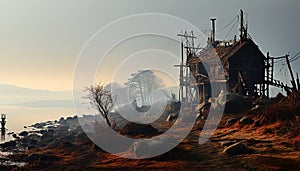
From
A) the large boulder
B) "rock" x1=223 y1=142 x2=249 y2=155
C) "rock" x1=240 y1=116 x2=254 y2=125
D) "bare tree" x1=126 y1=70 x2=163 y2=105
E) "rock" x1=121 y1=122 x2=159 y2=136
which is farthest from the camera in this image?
"bare tree" x1=126 y1=70 x2=163 y2=105

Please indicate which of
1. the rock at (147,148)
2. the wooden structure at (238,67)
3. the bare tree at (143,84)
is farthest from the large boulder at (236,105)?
the bare tree at (143,84)

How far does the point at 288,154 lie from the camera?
1719 cm

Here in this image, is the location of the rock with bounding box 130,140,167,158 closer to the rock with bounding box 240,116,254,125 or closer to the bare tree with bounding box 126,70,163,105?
the rock with bounding box 240,116,254,125

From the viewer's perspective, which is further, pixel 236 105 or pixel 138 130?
pixel 236 105

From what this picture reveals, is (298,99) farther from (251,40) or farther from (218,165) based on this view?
(251,40)

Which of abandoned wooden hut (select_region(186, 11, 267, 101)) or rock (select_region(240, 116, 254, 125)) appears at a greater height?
abandoned wooden hut (select_region(186, 11, 267, 101))

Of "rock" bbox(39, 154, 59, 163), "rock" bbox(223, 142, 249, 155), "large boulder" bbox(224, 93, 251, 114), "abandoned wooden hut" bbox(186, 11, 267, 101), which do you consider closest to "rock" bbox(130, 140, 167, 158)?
"rock" bbox(223, 142, 249, 155)

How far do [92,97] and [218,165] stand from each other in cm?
2568

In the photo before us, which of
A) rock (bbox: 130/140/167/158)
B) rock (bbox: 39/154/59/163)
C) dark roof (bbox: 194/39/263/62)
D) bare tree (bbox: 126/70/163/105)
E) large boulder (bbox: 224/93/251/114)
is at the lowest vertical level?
rock (bbox: 39/154/59/163)

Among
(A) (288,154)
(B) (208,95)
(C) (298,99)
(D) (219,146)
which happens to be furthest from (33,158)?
(B) (208,95)

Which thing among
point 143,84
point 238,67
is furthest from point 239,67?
point 143,84

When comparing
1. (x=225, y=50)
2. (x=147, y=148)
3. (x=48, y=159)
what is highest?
(x=225, y=50)

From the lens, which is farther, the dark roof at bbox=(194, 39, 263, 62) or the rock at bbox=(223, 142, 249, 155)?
the dark roof at bbox=(194, 39, 263, 62)

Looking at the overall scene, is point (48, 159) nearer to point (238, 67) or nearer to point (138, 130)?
point (138, 130)
